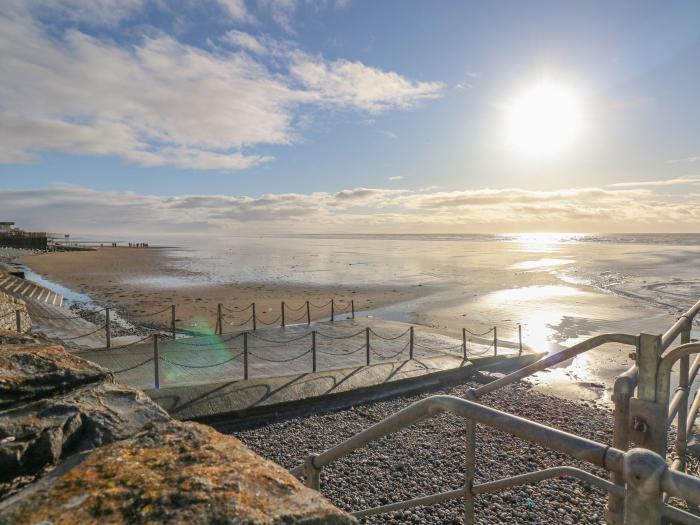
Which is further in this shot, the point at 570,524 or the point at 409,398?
the point at 409,398

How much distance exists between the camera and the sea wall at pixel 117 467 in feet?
4.75

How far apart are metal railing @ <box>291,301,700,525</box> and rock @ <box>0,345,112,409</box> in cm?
160

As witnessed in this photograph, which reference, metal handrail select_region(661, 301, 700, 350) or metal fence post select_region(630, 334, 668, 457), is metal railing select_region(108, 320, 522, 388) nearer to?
metal handrail select_region(661, 301, 700, 350)

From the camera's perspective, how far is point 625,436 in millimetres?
2100

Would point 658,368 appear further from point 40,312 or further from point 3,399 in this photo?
point 40,312

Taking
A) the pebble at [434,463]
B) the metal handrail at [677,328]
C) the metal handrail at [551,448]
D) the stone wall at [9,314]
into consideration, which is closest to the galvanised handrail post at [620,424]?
the metal handrail at [551,448]

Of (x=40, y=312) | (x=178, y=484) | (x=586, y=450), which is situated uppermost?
(x=586, y=450)

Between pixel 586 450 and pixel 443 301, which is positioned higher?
pixel 586 450

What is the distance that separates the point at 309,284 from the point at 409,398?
25.4 metres

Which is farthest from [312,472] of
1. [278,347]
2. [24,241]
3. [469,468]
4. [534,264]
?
[24,241]

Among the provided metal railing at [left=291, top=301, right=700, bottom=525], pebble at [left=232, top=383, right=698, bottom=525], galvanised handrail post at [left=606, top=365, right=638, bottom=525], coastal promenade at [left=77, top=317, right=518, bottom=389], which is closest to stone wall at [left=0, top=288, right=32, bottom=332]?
coastal promenade at [left=77, top=317, right=518, bottom=389]

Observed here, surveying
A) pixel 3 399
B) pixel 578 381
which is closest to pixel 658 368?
pixel 3 399

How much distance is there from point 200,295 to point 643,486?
2828 cm

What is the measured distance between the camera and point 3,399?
242 centimetres
